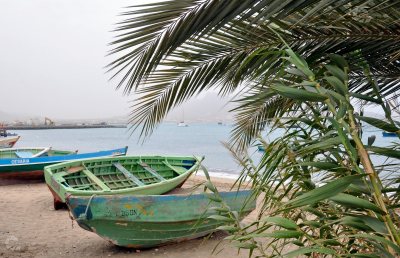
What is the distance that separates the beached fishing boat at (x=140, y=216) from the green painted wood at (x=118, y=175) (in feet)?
4.04

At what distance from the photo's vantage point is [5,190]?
10438mm

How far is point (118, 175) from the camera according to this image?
326 inches

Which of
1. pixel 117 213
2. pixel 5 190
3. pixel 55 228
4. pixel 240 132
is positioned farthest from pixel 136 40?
pixel 5 190

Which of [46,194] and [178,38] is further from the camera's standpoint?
[46,194]

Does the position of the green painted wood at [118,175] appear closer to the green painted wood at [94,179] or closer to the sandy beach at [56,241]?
the green painted wood at [94,179]

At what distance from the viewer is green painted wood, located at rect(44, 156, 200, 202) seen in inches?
265

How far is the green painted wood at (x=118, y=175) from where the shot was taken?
6741 millimetres

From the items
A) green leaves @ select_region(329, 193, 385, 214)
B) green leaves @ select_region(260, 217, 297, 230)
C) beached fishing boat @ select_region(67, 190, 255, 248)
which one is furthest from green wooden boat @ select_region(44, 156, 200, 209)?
green leaves @ select_region(329, 193, 385, 214)

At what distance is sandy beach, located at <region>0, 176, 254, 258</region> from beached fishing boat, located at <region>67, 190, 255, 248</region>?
0.23 meters

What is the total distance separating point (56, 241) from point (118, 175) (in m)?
2.71

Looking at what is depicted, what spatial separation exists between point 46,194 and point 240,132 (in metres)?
7.69

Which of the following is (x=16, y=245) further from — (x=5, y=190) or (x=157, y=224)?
(x=5, y=190)

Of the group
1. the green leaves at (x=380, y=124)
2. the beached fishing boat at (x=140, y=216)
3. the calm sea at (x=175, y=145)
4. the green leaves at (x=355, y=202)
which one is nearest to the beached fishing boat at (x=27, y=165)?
the calm sea at (x=175, y=145)

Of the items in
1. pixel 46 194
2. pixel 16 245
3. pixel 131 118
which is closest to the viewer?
pixel 131 118
